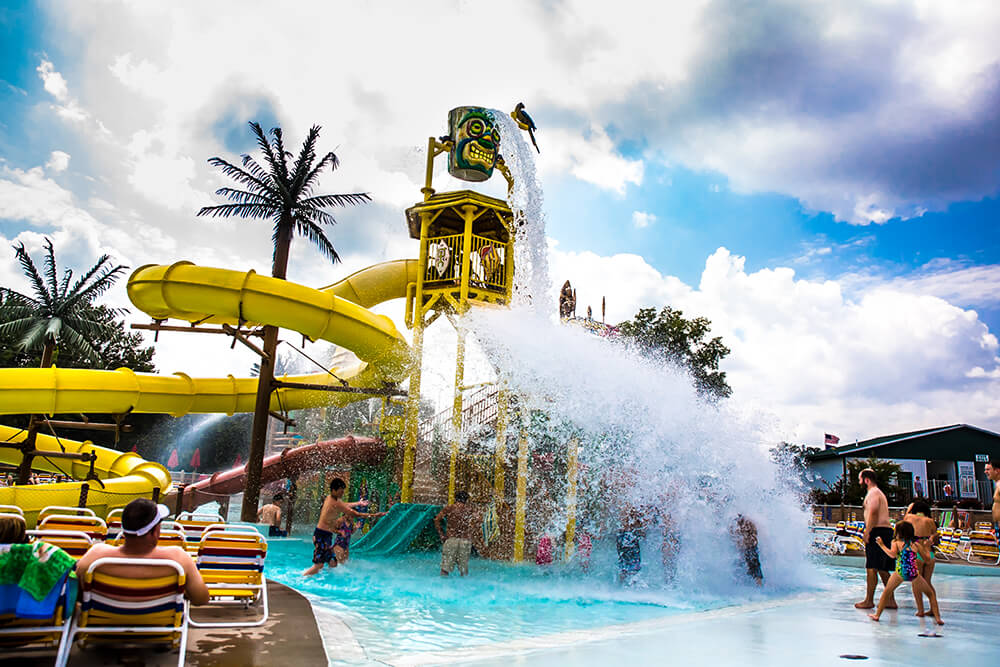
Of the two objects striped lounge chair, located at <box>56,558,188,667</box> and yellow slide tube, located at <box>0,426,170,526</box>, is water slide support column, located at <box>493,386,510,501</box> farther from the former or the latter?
striped lounge chair, located at <box>56,558,188,667</box>

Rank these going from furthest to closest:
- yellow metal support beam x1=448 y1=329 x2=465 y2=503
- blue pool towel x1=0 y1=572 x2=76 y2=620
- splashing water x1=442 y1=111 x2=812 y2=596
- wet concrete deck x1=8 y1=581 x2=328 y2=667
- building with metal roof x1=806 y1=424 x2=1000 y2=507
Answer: building with metal roof x1=806 y1=424 x2=1000 y2=507 < yellow metal support beam x1=448 y1=329 x2=465 y2=503 < splashing water x1=442 y1=111 x2=812 y2=596 < wet concrete deck x1=8 y1=581 x2=328 y2=667 < blue pool towel x1=0 y1=572 x2=76 y2=620

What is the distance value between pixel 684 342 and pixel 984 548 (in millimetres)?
14986

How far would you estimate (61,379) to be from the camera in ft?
40.4

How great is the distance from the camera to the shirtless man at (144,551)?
3236 mm

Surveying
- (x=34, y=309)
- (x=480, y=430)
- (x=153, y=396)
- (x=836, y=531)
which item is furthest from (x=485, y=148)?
(x=836, y=531)

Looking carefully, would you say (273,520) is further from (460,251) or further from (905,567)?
(905,567)

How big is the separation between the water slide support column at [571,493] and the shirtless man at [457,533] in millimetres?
1799

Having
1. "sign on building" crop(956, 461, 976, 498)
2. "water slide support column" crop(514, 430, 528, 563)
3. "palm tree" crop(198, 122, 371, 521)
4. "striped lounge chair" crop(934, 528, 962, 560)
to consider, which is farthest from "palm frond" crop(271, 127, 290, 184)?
"sign on building" crop(956, 461, 976, 498)

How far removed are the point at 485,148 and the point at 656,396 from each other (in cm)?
710

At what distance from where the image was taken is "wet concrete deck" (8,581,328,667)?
11.5 feet

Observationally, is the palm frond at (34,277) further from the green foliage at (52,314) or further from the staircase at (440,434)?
the staircase at (440,434)

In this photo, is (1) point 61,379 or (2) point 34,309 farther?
(2) point 34,309

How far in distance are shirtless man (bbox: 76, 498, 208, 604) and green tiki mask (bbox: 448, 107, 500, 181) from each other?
12.0 meters

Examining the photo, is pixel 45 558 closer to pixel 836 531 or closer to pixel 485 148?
pixel 485 148
